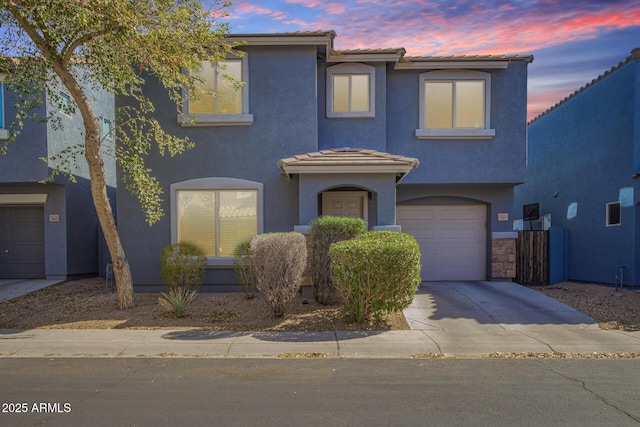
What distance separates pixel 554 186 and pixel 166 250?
1408 cm

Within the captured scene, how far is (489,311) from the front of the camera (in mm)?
8688

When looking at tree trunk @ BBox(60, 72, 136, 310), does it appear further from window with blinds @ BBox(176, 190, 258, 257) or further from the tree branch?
window with blinds @ BBox(176, 190, 258, 257)

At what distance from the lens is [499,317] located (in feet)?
27.2

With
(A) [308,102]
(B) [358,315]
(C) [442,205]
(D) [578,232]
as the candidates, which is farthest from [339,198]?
(D) [578,232]

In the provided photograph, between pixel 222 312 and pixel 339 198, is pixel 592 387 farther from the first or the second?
pixel 339 198

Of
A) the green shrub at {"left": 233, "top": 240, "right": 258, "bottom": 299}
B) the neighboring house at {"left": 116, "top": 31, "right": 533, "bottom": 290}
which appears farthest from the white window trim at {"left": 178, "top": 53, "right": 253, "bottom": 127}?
the green shrub at {"left": 233, "top": 240, "right": 258, "bottom": 299}

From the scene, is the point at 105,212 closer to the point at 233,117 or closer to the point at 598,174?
the point at 233,117

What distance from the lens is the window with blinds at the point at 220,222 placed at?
10906mm

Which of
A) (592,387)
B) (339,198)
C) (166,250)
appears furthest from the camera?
(339,198)

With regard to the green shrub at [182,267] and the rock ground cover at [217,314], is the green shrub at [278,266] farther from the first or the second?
the green shrub at [182,267]

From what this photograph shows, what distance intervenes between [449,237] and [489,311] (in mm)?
4211

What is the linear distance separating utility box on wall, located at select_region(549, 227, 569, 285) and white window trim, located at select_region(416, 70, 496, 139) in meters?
4.44

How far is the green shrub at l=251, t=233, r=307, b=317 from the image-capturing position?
309 inches

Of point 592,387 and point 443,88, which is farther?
point 443,88
